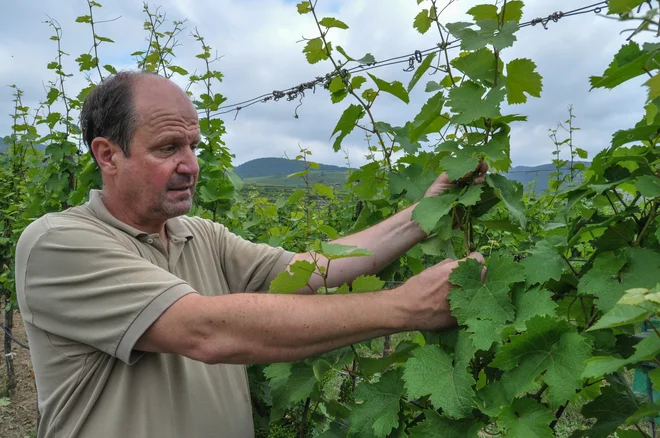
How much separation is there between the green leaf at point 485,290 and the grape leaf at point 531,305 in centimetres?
2

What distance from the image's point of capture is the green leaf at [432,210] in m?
1.55

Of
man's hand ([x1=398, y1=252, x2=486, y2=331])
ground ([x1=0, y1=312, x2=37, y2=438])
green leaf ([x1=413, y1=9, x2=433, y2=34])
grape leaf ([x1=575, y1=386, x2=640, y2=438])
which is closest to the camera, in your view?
grape leaf ([x1=575, y1=386, x2=640, y2=438])

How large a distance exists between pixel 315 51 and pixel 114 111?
0.82 m

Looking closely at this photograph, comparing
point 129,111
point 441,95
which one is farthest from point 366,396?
point 129,111

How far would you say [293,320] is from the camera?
1.56m

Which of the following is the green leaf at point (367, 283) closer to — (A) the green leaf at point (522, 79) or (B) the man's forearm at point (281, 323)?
(B) the man's forearm at point (281, 323)

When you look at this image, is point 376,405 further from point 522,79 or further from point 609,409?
point 522,79

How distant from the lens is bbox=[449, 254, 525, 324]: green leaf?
1404 mm

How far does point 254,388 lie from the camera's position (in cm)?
302

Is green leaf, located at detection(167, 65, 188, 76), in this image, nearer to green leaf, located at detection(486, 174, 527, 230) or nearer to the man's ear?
the man's ear

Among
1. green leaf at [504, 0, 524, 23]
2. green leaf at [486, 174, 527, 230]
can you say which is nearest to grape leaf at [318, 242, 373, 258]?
green leaf at [486, 174, 527, 230]

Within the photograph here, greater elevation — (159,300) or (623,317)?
(159,300)

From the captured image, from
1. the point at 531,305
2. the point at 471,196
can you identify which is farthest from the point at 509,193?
the point at 531,305

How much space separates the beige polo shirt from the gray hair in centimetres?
29
